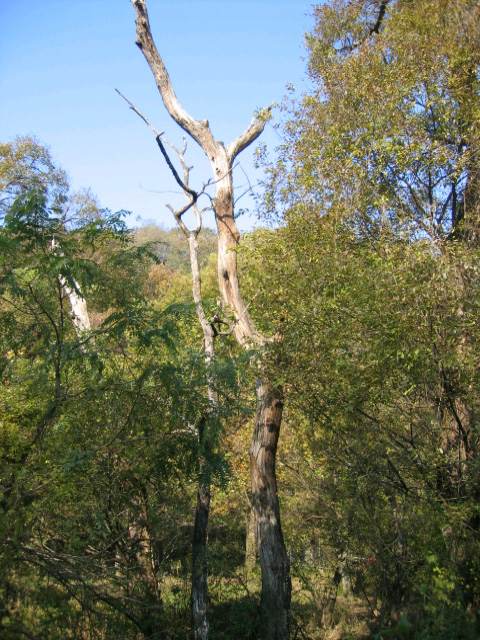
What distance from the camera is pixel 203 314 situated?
8.84 meters

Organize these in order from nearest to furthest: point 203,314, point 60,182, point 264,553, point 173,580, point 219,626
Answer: point 264,553 < point 203,314 < point 219,626 < point 173,580 < point 60,182

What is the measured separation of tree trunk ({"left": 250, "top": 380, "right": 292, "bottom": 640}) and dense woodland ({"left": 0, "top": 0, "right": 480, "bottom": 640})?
0.50 ft

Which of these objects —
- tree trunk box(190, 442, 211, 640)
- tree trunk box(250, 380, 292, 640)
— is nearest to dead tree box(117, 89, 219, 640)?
tree trunk box(190, 442, 211, 640)

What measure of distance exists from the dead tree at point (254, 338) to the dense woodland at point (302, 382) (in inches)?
9.3

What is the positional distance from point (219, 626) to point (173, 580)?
3.80 ft

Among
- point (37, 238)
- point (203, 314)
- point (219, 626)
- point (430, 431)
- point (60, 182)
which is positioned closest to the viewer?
point (37, 238)

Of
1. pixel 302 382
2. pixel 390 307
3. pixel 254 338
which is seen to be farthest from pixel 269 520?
pixel 390 307

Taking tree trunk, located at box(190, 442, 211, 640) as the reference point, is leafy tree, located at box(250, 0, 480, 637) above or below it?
above

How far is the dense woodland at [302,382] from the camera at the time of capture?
5914 mm

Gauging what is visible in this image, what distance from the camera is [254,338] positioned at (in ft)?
30.4

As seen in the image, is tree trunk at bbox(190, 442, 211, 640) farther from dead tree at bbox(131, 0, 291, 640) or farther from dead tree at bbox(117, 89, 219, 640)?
dead tree at bbox(131, 0, 291, 640)

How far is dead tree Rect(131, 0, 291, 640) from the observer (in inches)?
312

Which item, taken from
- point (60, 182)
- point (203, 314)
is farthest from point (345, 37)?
point (60, 182)

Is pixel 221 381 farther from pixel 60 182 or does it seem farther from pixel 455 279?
pixel 60 182
